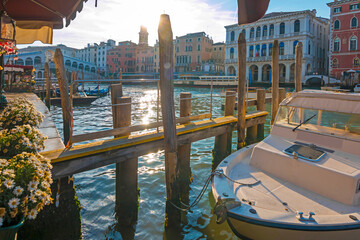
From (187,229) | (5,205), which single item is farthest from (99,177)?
(5,205)

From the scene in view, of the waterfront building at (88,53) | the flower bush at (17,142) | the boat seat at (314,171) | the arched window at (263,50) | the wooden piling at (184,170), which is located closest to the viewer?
the flower bush at (17,142)

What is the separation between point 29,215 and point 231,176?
3.44 meters

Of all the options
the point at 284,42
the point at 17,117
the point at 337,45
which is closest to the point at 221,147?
the point at 17,117

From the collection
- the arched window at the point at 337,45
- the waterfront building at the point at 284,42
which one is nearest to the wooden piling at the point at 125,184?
the arched window at the point at 337,45

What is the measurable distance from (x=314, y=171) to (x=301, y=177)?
240 mm

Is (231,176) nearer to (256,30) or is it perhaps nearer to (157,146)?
(157,146)

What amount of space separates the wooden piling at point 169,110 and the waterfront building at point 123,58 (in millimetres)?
82039

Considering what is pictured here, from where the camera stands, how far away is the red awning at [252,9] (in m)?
3.11

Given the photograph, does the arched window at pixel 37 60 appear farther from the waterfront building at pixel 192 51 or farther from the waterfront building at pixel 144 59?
the waterfront building at pixel 192 51

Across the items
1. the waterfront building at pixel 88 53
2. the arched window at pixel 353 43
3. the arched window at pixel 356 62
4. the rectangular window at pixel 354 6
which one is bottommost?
the arched window at pixel 356 62

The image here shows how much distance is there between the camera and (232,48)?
53.5m

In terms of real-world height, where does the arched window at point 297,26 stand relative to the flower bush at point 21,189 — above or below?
above

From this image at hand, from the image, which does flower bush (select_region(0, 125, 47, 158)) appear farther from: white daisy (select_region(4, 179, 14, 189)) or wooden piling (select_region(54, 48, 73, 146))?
wooden piling (select_region(54, 48, 73, 146))

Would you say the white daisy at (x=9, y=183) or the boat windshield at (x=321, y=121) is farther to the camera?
the boat windshield at (x=321, y=121)
